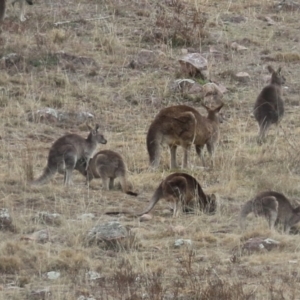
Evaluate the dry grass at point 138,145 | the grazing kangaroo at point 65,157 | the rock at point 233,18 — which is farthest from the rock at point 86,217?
the rock at point 233,18

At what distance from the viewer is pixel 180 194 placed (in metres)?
11.6

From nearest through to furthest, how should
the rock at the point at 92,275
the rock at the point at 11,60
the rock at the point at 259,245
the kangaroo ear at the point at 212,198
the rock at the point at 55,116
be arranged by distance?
1. the rock at the point at 92,275
2. the rock at the point at 259,245
3. the kangaroo ear at the point at 212,198
4. the rock at the point at 55,116
5. the rock at the point at 11,60

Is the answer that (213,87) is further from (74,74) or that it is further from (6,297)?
(6,297)

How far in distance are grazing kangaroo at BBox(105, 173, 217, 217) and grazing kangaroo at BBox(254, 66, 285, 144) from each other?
336cm

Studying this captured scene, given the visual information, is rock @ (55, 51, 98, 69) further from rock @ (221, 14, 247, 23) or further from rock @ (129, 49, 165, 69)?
rock @ (221, 14, 247, 23)

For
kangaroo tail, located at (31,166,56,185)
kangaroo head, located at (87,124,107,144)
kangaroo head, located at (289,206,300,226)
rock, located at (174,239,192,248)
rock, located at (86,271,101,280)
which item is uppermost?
kangaroo head, located at (87,124,107,144)

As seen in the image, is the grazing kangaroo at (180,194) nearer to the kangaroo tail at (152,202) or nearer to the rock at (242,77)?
the kangaroo tail at (152,202)

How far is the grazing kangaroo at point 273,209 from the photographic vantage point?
36.6ft

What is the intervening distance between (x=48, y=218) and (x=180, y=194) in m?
1.37

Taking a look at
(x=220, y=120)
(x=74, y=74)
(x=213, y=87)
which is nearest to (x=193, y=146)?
Result: (x=220, y=120)

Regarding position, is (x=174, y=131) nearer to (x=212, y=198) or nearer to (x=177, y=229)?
(x=212, y=198)

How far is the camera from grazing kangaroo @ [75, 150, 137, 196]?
12.7m

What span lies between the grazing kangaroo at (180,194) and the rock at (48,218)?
0.67 metres

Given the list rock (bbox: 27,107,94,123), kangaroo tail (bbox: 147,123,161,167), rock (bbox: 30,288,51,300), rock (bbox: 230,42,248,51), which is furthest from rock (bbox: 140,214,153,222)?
rock (bbox: 230,42,248,51)
